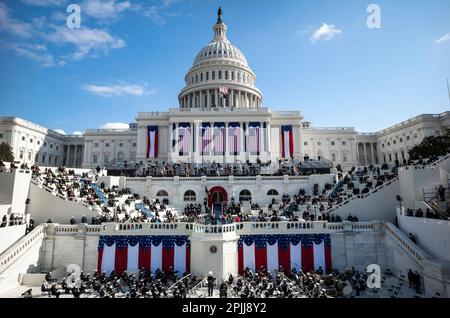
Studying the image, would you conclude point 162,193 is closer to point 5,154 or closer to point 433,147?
point 5,154

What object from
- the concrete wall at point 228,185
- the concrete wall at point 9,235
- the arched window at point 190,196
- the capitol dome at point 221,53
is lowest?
the concrete wall at point 9,235

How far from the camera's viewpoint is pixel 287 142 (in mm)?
67875

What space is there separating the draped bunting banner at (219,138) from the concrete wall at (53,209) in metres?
36.2

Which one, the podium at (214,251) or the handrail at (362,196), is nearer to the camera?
the podium at (214,251)

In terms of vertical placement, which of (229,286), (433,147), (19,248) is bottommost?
(229,286)

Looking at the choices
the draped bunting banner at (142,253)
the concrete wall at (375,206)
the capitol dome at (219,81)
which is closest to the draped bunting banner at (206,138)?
the capitol dome at (219,81)

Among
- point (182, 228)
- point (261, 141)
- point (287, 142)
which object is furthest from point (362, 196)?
point (287, 142)

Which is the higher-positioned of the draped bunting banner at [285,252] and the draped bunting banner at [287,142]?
the draped bunting banner at [287,142]

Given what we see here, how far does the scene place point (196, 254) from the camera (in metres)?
23.8

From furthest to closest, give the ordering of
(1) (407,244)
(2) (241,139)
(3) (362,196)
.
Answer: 1. (2) (241,139)
2. (3) (362,196)
3. (1) (407,244)

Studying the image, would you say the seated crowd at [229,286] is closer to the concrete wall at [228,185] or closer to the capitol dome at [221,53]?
the concrete wall at [228,185]

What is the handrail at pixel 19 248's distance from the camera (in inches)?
830

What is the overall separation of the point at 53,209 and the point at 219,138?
39.3 meters

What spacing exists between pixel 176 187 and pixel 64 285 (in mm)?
23969
